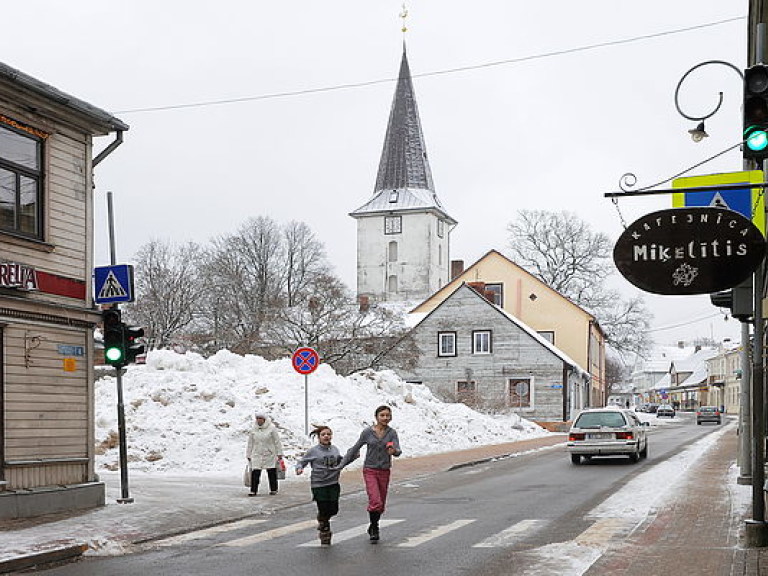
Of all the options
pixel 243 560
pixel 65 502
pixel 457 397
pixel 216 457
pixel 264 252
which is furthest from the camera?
pixel 264 252

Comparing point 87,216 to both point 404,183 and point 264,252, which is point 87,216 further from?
point 404,183

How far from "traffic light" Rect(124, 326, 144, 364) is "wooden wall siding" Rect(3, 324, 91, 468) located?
2.21ft

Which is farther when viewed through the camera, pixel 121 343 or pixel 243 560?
pixel 121 343

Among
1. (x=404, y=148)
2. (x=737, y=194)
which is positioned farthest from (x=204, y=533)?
(x=404, y=148)

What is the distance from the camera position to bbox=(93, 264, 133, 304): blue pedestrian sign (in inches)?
648

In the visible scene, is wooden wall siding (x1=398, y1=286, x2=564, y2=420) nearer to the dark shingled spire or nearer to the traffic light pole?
the dark shingled spire

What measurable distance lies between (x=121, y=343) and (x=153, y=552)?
502cm

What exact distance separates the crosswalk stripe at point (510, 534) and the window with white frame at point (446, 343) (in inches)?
1634

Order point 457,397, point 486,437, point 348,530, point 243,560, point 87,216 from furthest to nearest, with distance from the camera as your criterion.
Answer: point 457,397 < point 486,437 < point 87,216 < point 348,530 < point 243,560

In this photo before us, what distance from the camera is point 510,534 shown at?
13.3 meters

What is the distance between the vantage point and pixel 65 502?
51.4 feet

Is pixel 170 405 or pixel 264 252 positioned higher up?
pixel 264 252

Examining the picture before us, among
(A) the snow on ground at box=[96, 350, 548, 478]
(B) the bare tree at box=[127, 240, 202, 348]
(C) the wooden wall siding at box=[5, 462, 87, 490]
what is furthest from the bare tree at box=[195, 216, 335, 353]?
(C) the wooden wall siding at box=[5, 462, 87, 490]

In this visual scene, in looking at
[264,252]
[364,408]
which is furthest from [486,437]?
[264,252]
